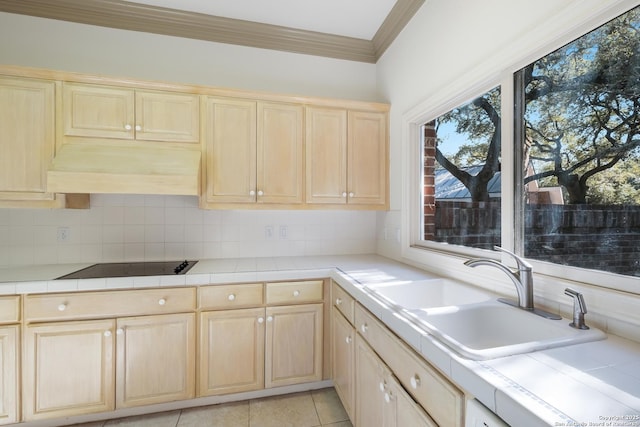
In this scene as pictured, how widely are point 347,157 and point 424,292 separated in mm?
1226

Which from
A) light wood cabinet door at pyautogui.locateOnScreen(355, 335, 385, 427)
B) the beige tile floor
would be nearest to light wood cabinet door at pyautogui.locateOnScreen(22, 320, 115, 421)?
the beige tile floor

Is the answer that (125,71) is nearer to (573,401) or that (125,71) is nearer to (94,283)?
(94,283)

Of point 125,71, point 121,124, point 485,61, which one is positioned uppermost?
point 125,71

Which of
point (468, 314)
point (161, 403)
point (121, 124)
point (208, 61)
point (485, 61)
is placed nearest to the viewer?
point (468, 314)

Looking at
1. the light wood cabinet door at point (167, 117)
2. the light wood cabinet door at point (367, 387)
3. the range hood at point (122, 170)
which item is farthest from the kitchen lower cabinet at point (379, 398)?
the light wood cabinet door at point (167, 117)

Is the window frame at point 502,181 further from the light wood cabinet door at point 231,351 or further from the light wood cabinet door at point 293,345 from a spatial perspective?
the light wood cabinet door at point 231,351

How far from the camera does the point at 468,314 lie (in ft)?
3.98

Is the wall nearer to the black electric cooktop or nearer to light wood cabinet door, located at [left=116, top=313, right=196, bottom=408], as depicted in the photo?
the black electric cooktop

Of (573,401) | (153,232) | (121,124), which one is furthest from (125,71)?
(573,401)

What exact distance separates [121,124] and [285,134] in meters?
1.13

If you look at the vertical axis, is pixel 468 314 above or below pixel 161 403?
above

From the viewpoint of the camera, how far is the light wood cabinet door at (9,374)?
5.32ft

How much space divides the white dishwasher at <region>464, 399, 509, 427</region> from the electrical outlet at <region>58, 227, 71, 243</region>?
271 cm

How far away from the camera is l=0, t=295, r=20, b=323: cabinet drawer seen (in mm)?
1607
